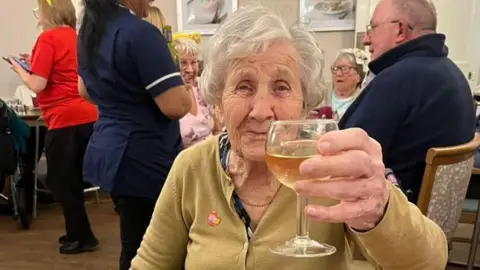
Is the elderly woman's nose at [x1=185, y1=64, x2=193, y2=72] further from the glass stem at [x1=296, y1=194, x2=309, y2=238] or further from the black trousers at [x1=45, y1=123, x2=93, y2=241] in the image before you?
the glass stem at [x1=296, y1=194, x2=309, y2=238]

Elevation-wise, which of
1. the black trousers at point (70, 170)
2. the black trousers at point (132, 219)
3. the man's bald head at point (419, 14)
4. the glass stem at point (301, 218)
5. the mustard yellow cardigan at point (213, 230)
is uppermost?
the man's bald head at point (419, 14)

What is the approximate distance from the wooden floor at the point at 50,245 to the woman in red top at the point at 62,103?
23 cm

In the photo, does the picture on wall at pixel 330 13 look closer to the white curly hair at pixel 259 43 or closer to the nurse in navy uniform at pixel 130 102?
the nurse in navy uniform at pixel 130 102

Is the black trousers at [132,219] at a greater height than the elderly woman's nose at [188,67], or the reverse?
the elderly woman's nose at [188,67]

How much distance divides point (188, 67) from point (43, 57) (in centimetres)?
84

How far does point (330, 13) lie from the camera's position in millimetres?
4703

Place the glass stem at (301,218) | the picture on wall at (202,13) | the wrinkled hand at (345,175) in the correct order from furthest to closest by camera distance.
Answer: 1. the picture on wall at (202,13)
2. the glass stem at (301,218)
3. the wrinkled hand at (345,175)

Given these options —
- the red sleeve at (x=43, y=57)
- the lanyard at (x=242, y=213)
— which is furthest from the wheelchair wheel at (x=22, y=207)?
the lanyard at (x=242, y=213)

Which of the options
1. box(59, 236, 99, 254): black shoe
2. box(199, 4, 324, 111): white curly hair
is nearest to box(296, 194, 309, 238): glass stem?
box(199, 4, 324, 111): white curly hair

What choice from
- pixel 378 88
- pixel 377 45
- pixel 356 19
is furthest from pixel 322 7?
pixel 378 88

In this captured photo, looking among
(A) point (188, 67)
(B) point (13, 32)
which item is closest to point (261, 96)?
(A) point (188, 67)

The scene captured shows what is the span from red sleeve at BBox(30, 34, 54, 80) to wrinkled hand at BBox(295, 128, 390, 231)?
105 inches

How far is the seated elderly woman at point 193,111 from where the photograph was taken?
8.71 ft

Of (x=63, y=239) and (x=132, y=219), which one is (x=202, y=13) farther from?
→ (x=132, y=219)
